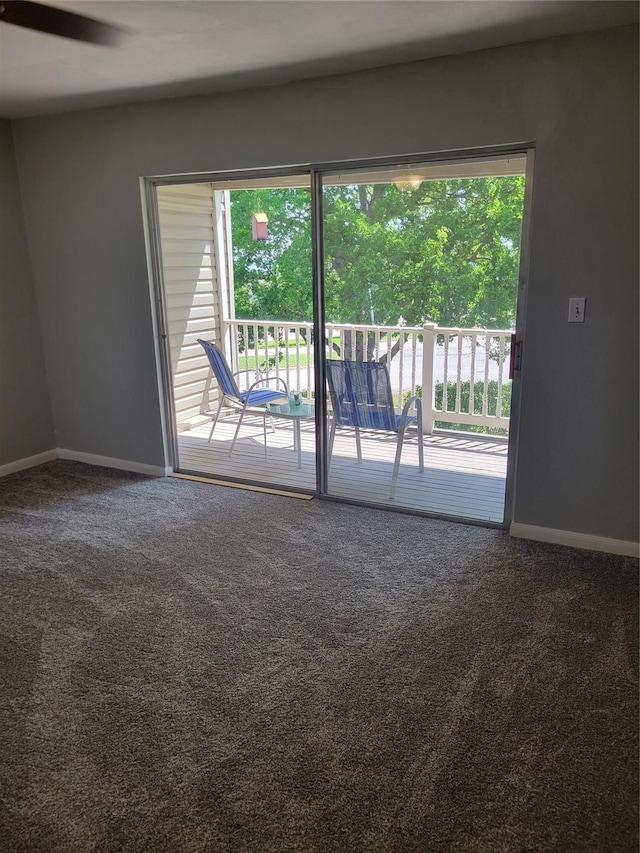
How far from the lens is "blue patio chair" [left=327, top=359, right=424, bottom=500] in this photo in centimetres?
361

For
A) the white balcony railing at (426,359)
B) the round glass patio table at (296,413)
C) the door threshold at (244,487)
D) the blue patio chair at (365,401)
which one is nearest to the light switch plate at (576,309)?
the white balcony railing at (426,359)

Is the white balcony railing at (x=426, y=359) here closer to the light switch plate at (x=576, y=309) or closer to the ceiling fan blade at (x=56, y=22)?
the light switch plate at (x=576, y=309)

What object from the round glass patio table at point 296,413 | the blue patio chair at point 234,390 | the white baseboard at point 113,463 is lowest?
the white baseboard at point 113,463

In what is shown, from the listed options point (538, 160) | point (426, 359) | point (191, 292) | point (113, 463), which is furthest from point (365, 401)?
point (191, 292)

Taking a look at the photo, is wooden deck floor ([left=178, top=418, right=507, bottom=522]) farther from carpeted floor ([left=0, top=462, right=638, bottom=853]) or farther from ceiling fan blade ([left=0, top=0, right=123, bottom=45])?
ceiling fan blade ([left=0, top=0, right=123, bottom=45])

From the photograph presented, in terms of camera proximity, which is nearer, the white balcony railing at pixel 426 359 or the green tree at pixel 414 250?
the green tree at pixel 414 250

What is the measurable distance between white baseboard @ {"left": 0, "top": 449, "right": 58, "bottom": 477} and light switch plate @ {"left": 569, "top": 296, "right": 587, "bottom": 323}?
365cm

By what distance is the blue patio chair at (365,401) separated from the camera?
361 centimetres

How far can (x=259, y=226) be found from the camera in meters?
3.99

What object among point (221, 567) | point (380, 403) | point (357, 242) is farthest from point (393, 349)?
point (221, 567)

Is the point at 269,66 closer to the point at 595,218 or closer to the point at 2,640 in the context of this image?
the point at 595,218

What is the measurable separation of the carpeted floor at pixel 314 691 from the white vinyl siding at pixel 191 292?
7.09 feet

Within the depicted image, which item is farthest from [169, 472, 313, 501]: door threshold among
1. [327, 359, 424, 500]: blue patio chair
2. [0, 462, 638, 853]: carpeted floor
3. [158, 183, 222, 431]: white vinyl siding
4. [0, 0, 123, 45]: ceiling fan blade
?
[0, 0, 123, 45]: ceiling fan blade

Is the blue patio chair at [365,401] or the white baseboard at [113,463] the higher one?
the blue patio chair at [365,401]
